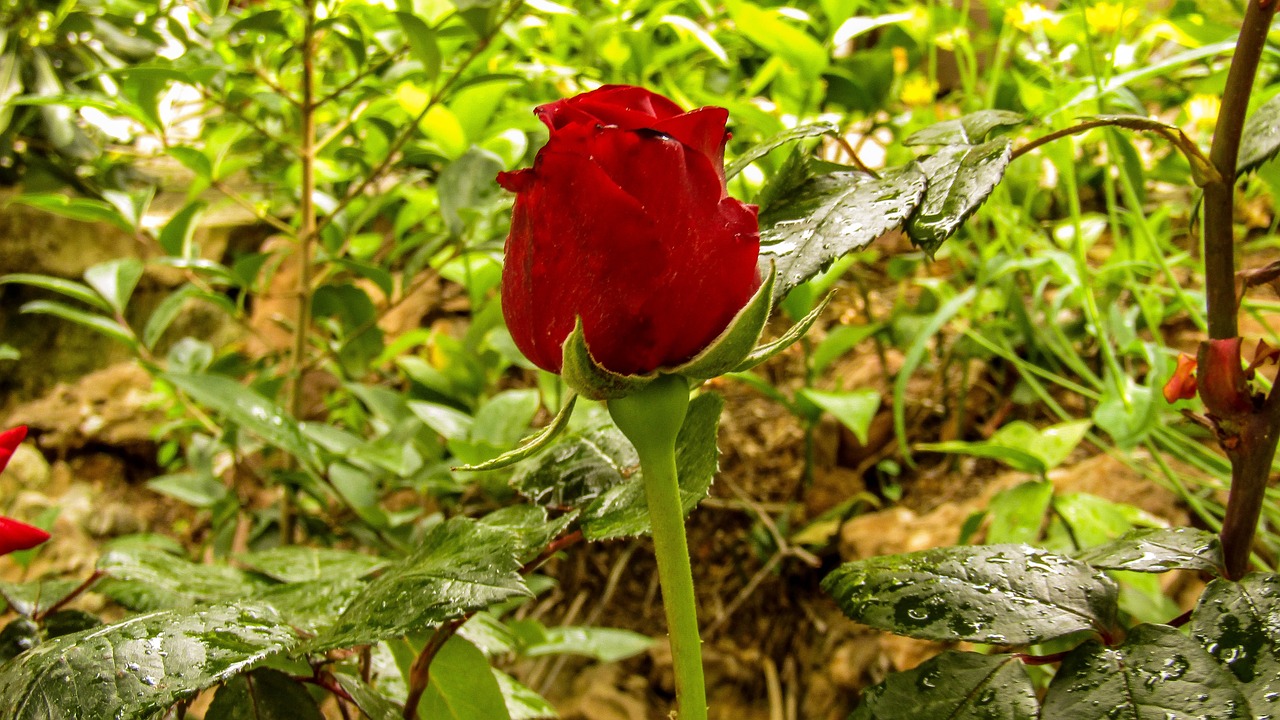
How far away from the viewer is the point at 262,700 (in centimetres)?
34

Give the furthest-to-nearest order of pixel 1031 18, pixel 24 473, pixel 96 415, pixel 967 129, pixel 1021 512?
pixel 96 415, pixel 24 473, pixel 1031 18, pixel 1021 512, pixel 967 129

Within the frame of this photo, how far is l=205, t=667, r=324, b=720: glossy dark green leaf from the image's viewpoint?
0.33 metres

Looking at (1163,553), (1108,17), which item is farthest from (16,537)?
(1108,17)

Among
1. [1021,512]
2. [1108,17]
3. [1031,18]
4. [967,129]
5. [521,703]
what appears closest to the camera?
[967,129]

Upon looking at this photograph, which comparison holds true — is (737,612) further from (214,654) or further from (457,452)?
(214,654)

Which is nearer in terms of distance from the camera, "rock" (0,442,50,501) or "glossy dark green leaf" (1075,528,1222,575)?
"glossy dark green leaf" (1075,528,1222,575)

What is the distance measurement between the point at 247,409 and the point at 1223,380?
24.8 inches

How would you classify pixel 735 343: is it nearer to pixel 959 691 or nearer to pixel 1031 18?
pixel 959 691

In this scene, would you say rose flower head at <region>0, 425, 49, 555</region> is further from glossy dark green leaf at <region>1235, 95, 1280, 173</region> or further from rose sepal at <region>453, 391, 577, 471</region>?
glossy dark green leaf at <region>1235, 95, 1280, 173</region>

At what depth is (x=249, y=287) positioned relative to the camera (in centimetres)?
91

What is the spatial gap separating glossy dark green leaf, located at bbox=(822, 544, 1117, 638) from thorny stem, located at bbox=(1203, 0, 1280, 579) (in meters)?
0.07

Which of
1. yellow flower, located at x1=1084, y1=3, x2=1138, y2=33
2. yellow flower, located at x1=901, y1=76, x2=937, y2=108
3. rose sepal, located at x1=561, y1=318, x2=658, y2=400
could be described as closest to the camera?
rose sepal, located at x1=561, y1=318, x2=658, y2=400

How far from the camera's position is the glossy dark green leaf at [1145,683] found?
267mm

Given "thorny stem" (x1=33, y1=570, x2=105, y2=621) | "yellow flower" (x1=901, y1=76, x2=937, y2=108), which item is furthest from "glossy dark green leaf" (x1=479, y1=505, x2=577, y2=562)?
"yellow flower" (x1=901, y1=76, x2=937, y2=108)
